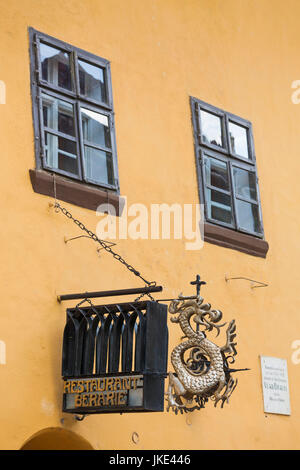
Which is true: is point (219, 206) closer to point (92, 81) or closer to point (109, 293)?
point (92, 81)

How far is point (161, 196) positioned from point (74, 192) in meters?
1.27

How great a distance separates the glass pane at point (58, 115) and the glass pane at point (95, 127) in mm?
166

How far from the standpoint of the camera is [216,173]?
10.3 metres

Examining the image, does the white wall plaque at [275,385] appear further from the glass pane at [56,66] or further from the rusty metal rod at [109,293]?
the glass pane at [56,66]

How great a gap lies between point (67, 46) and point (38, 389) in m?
3.45

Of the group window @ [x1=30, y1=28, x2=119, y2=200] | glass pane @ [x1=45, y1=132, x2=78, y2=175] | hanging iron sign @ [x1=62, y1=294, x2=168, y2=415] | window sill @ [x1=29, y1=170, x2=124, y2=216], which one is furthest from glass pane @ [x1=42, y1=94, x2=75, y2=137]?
hanging iron sign @ [x1=62, y1=294, x2=168, y2=415]

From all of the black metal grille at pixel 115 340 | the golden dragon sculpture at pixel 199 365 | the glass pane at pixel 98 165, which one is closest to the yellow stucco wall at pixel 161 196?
the glass pane at pixel 98 165

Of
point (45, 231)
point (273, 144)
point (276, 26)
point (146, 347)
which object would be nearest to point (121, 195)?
point (45, 231)

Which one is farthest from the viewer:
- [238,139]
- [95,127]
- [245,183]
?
[238,139]

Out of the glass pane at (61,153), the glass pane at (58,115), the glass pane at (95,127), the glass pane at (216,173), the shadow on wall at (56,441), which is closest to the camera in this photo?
the shadow on wall at (56,441)

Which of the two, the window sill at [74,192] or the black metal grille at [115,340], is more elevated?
the window sill at [74,192]

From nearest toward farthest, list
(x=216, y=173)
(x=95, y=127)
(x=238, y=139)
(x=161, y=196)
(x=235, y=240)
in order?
(x=95, y=127) < (x=161, y=196) < (x=235, y=240) < (x=216, y=173) < (x=238, y=139)

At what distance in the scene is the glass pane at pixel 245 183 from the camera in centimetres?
1052

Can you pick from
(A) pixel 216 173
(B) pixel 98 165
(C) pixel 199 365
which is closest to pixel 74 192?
(B) pixel 98 165
